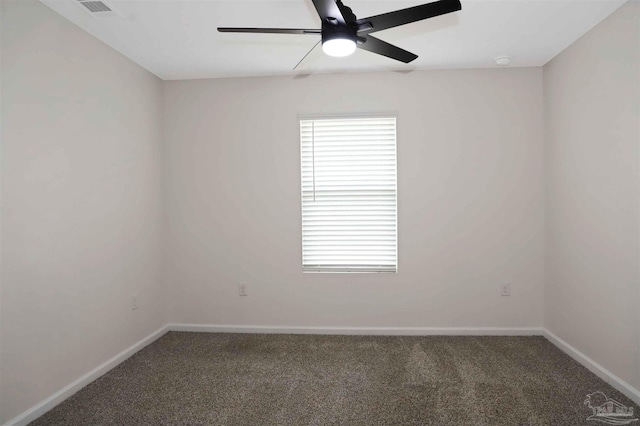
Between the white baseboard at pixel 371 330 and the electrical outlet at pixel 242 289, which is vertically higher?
the electrical outlet at pixel 242 289

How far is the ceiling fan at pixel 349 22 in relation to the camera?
1.60 meters

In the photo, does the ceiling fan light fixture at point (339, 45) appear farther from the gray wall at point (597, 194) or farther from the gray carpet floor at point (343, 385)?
the gray carpet floor at point (343, 385)

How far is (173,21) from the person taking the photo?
2.39m

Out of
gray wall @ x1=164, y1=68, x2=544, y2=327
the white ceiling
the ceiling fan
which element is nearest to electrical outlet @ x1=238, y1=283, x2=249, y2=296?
gray wall @ x1=164, y1=68, x2=544, y2=327

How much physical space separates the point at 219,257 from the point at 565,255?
316cm

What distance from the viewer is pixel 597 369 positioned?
2.49 meters

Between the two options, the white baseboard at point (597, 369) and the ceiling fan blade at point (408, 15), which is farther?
the white baseboard at point (597, 369)

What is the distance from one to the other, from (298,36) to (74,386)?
2971 mm

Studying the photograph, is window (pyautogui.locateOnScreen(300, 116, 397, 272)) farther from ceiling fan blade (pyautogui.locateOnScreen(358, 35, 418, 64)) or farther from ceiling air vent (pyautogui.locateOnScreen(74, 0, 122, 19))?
ceiling air vent (pyautogui.locateOnScreen(74, 0, 122, 19))

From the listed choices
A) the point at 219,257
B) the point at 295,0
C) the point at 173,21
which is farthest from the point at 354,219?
the point at 173,21

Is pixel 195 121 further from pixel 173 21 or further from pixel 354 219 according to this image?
pixel 354 219

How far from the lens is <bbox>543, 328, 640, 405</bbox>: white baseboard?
2.20m

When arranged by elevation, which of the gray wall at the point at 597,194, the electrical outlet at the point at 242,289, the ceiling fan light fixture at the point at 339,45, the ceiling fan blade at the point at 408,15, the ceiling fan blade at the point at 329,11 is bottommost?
the electrical outlet at the point at 242,289

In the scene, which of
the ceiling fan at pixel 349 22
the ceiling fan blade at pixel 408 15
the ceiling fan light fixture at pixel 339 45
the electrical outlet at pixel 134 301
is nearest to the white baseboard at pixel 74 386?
the electrical outlet at pixel 134 301
